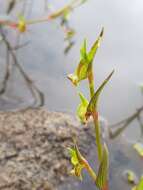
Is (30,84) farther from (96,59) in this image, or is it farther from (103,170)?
(103,170)

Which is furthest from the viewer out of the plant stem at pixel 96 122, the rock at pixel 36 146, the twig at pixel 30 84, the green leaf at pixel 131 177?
the twig at pixel 30 84

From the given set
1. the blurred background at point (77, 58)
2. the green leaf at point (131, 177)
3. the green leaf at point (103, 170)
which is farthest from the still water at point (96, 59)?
the green leaf at point (103, 170)

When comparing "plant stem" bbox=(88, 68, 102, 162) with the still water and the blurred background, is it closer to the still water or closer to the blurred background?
the still water

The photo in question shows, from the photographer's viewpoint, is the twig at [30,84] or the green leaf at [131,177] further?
the twig at [30,84]

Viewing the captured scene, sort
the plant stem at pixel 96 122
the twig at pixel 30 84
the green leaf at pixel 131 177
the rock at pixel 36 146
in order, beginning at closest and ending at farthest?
the plant stem at pixel 96 122 < the rock at pixel 36 146 < the green leaf at pixel 131 177 < the twig at pixel 30 84

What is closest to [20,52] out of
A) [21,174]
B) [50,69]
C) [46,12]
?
[50,69]

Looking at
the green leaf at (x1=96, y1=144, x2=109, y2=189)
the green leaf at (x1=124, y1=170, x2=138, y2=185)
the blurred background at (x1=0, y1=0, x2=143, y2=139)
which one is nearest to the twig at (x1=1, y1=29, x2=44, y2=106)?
the blurred background at (x1=0, y1=0, x2=143, y2=139)

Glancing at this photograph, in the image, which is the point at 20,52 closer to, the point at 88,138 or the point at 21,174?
the point at 88,138

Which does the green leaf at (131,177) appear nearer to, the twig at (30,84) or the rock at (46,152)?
the rock at (46,152)
